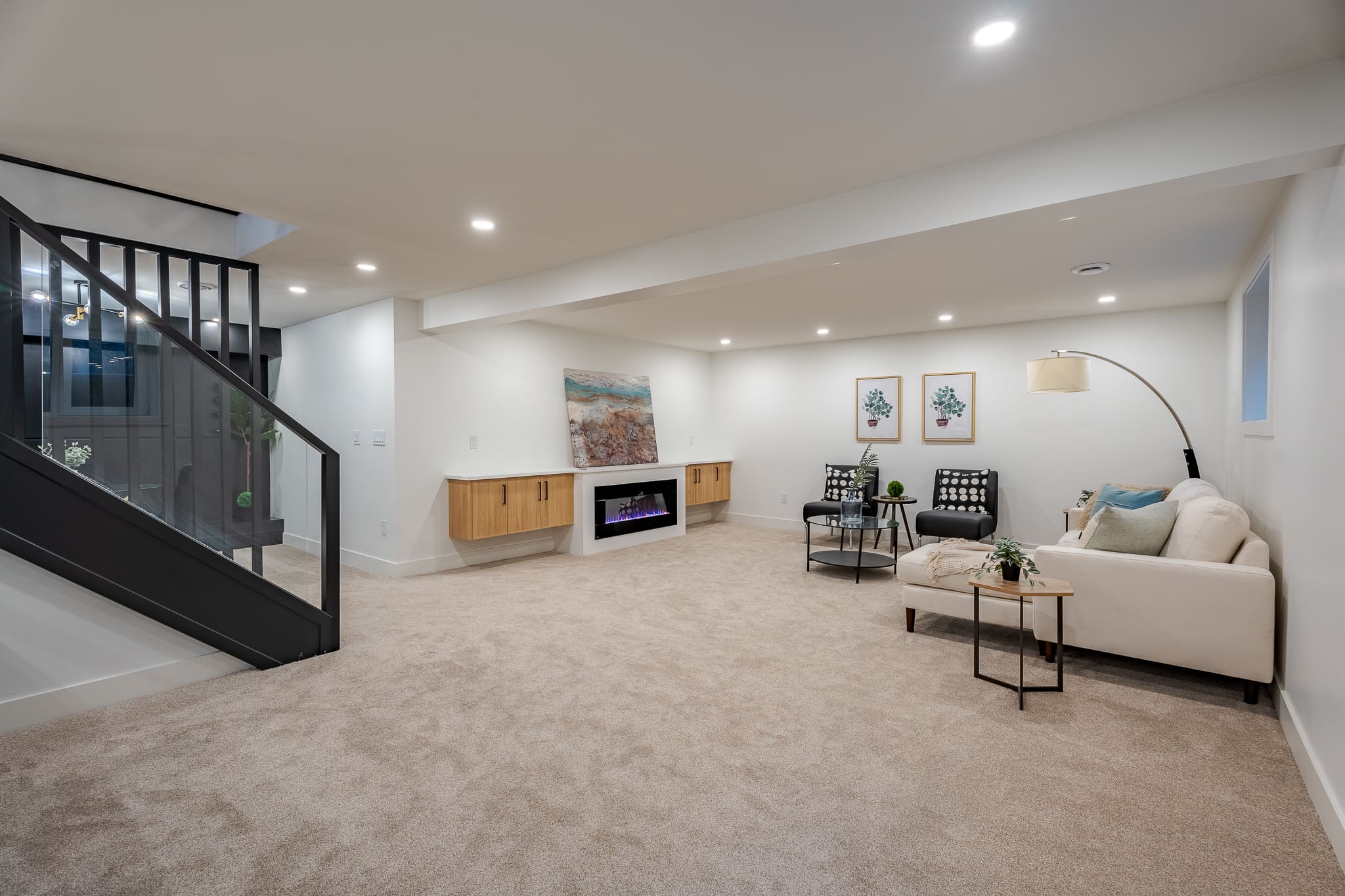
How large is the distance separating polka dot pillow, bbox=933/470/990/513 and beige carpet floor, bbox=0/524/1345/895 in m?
3.22

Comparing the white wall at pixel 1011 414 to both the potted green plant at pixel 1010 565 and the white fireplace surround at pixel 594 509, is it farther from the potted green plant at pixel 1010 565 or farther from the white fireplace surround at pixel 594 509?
the potted green plant at pixel 1010 565

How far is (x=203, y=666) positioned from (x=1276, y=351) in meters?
5.63

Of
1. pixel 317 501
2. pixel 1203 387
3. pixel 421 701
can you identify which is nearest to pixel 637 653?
pixel 421 701

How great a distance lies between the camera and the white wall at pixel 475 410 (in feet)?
18.8

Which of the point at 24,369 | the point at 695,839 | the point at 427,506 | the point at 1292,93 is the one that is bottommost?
the point at 695,839

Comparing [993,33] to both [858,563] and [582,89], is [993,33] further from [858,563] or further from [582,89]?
[858,563]

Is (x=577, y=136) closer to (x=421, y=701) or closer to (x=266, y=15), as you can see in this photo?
(x=266, y=15)

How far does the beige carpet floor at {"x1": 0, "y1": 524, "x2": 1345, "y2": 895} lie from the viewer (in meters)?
1.90

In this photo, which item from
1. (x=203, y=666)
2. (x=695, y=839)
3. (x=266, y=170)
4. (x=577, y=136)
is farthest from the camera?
(x=203, y=666)

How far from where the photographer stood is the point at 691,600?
192 inches

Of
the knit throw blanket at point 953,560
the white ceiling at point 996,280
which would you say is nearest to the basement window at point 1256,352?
the white ceiling at point 996,280

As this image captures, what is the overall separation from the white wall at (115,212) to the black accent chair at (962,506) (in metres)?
6.27

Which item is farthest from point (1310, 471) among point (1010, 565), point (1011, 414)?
point (1011, 414)

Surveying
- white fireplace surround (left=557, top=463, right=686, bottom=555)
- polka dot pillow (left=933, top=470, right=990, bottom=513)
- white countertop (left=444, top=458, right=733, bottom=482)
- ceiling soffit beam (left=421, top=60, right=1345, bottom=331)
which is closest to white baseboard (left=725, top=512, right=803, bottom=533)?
white countertop (left=444, top=458, right=733, bottom=482)
